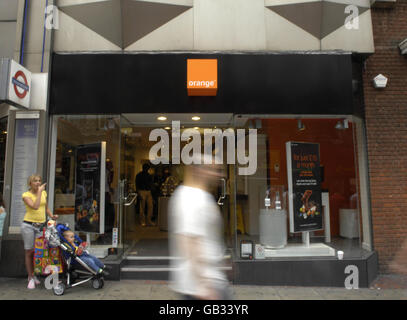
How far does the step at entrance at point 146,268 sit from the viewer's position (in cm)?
595

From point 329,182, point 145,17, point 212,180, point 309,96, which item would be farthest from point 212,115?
point 212,180

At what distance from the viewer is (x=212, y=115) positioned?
21.6 feet

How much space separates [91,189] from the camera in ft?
21.9

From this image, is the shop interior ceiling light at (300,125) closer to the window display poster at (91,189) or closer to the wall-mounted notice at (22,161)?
the window display poster at (91,189)

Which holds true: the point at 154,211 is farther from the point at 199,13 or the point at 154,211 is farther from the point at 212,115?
the point at 199,13

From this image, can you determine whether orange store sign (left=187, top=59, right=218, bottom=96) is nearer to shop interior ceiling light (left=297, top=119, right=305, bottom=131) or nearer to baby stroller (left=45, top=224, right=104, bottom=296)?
shop interior ceiling light (left=297, top=119, right=305, bottom=131)

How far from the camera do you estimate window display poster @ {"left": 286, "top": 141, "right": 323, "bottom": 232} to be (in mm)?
6527

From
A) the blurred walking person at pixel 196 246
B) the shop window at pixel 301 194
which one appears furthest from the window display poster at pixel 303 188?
the blurred walking person at pixel 196 246

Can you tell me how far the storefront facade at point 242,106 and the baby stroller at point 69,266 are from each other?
1.91ft

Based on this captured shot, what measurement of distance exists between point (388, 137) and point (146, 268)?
19.1 ft

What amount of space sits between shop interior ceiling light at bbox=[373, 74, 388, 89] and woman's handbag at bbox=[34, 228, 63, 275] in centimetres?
723

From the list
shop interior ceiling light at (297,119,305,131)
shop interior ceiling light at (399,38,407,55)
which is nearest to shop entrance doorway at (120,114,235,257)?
shop interior ceiling light at (297,119,305,131)

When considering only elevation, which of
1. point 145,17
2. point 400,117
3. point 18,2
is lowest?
point 400,117

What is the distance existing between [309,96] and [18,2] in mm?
6729
